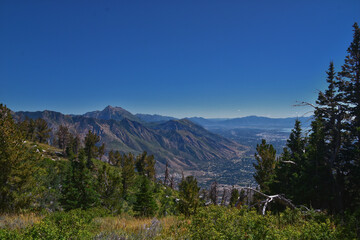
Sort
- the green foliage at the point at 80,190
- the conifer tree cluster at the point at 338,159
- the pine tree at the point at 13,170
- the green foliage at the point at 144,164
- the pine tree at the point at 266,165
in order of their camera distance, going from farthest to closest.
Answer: the green foliage at the point at 144,164 < the green foliage at the point at 80,190 < the pine tree at the point at 266,165 < the pine tree at the point at 13,170 < the conifer tree cluster at the point at 338,159

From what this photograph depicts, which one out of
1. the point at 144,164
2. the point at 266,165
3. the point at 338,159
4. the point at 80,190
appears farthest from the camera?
the point at 144,164

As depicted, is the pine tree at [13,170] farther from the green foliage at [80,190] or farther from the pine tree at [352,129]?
the pine tree at [352,129]

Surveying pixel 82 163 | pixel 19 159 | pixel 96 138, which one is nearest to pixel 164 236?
pixel 19 159

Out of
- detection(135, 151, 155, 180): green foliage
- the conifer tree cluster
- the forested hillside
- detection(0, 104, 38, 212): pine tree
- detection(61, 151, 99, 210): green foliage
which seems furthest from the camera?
detection(135, 151, 155, 180): green foliage

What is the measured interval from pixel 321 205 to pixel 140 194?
26392mm

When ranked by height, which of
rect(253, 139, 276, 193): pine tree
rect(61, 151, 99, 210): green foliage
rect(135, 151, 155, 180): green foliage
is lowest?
rect(135, 151, 155, 180): green foliage

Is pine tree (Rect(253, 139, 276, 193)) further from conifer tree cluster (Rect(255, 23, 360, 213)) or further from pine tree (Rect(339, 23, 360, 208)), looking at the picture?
pine tree (Rect(339, 23, 360, 208))

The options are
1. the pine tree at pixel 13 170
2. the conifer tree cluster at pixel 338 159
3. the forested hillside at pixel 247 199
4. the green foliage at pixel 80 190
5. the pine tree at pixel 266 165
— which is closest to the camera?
the forested hillside at pixel 247 199

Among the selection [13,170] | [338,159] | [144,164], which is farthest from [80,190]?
[144,164]

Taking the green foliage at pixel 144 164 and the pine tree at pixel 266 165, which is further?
the green foliage at pixel 144 164

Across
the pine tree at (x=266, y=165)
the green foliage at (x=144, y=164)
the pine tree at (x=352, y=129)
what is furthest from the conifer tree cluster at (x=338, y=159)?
the green foliage at (x=144, y=164)

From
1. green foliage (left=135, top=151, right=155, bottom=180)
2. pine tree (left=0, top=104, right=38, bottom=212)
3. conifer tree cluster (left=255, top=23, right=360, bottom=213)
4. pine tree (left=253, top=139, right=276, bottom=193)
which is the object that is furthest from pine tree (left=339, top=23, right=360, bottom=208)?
green foliage (left=135, top=151, right=155, bottom=180)

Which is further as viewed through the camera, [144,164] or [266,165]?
[144,164]

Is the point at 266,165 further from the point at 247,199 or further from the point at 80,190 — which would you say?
the point at 80,190
